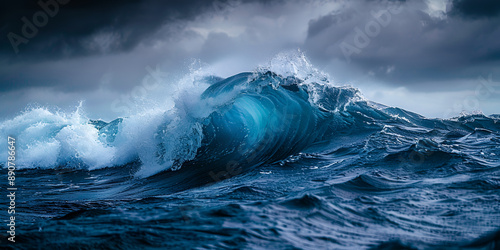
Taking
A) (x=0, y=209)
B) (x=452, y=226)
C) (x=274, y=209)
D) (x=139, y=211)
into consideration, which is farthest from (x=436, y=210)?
(x=0, y=209)

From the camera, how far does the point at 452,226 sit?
395cm

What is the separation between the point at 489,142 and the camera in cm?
1036

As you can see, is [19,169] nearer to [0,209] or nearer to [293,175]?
[0,209]

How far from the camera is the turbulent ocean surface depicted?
150 inches

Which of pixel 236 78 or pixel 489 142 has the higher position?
pixel 236 78

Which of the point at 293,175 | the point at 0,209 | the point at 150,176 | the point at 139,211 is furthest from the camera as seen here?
the point at 150,176

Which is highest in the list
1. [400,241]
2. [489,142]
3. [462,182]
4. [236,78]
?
[236,78]

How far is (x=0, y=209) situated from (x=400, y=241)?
6.35 m

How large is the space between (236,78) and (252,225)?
10.0 meters

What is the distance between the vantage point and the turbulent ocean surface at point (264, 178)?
12.5ft

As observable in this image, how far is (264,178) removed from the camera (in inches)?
295

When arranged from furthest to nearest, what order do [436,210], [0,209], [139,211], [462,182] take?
[0,209], [462,182], [139,211], [436,210]

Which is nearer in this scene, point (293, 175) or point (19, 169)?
point (293, 175)

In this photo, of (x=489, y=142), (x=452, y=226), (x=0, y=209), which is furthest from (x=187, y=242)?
(x=489, y=142)
